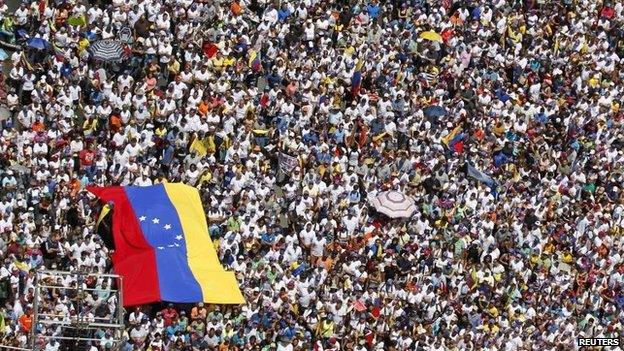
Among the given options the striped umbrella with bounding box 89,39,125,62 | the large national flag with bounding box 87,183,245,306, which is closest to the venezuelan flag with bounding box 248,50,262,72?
the striped umbrella with bounding box 89,39,125,62

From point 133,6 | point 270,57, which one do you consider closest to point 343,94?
point 270,57

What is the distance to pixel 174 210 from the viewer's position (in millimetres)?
48656

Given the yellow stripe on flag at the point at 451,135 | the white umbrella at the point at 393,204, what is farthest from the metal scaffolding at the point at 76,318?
the yellow stripe on flag at the point at 451,135

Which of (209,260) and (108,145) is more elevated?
(108,145)

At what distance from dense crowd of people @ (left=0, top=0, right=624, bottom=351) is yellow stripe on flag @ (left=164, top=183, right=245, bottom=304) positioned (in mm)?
329

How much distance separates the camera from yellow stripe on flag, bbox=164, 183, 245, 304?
47062 millimetres

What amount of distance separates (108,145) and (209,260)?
4.02 metres

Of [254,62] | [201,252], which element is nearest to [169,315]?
[201,252]

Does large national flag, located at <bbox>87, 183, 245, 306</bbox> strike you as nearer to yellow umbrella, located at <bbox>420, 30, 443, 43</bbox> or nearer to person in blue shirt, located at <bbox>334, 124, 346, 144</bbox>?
person in blue shirt, located at <bbox>334, 124, 346, 144</bbox>

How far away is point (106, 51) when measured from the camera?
5088cm

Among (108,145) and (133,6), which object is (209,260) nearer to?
(108,145)

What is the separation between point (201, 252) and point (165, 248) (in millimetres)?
868

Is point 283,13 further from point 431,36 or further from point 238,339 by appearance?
point 238,339

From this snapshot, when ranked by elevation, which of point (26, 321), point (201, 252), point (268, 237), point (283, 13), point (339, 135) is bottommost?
point (26, 321)
